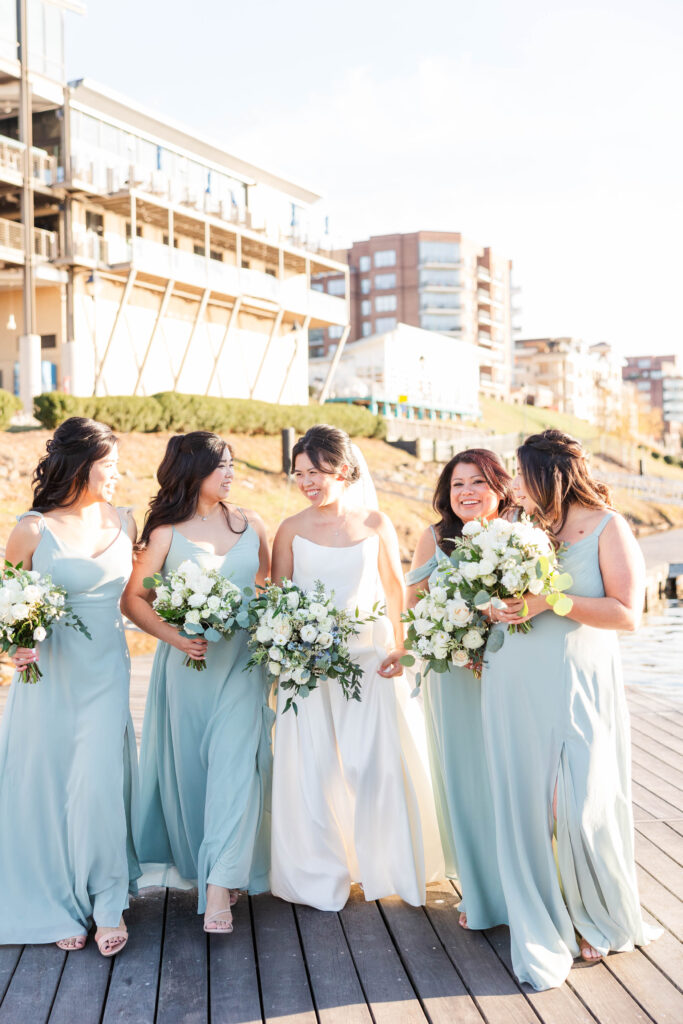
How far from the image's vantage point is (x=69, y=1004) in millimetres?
3641

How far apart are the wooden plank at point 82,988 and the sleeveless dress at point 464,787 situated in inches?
62.3

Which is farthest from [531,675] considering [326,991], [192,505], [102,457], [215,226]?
[215,226]

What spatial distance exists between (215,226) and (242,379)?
22.1 ft

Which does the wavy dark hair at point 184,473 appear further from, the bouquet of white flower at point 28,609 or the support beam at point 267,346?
the support beam at point 267,346

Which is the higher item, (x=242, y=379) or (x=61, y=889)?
(x=242, y=379)

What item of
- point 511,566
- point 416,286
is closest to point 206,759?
point 511,566

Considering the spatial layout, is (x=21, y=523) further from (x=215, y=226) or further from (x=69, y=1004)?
(x=215, y=226)

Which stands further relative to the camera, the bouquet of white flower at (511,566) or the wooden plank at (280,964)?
the bouquet of white flower at (511,566)

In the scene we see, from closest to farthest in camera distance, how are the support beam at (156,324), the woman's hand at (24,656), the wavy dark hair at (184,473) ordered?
1. the woman's hand at (24,656)
2. the wavy dark hair at (184,473)
3. the support beam at (156,324)

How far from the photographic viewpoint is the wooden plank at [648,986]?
3490 mm

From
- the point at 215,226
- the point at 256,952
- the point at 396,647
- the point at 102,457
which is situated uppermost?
the point at 215,226

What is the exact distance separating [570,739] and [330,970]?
1.35 meters

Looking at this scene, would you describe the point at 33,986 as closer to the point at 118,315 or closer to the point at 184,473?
the point at 184,473

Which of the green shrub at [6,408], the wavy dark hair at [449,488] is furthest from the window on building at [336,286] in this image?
the wavy dark hair at [449,488]
